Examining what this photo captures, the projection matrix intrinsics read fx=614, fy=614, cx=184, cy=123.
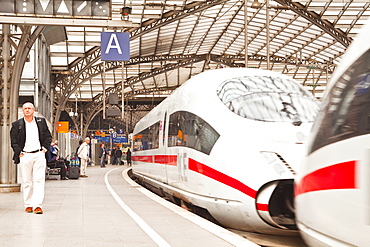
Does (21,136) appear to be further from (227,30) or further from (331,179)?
(227,30)

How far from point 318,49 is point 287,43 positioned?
7.64ft

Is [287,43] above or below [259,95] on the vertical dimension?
above

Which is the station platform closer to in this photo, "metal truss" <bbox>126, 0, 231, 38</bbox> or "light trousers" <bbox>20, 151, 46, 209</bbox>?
"light trousers" <bbox>20, 151, 46, 209</bbox>

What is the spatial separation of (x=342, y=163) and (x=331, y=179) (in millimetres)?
199

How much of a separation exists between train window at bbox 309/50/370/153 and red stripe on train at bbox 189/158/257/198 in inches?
163

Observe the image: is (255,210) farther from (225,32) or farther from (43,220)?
(225,32)

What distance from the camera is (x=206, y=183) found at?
9.75 m

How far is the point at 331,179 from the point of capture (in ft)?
12.5

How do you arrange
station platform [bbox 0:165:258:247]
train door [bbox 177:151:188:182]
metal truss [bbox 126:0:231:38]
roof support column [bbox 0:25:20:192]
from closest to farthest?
station platform [bbox 0:165:258:247]
train door [bbox 177:151:188:182]
roof support column [bbox 0:25:20:192]
metal truss [bbox 126:0:231:38]

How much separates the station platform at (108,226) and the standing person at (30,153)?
37 cm

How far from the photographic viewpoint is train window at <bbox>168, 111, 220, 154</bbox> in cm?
992

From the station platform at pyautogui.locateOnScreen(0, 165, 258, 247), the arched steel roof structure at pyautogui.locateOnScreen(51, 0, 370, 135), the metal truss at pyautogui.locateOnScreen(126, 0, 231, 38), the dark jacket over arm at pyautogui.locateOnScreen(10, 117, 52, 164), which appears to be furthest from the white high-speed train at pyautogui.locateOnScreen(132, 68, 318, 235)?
the metal truss at pyautogui.locateOnScreen(126, 0, 231, 38)

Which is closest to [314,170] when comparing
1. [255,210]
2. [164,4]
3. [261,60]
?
[255,210]

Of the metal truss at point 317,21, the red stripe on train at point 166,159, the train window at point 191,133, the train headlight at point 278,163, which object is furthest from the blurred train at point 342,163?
the metal truss at point 317,21
